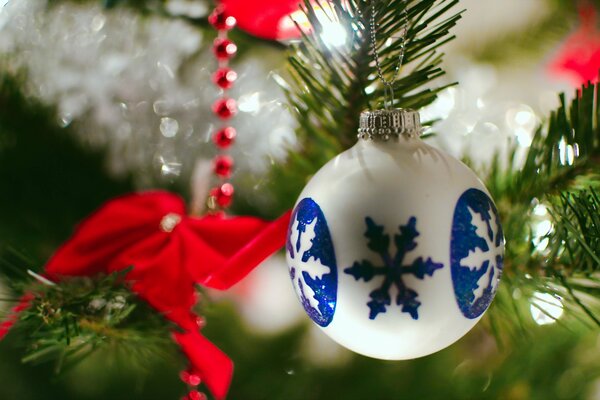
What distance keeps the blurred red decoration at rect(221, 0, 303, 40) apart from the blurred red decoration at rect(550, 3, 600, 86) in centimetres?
44

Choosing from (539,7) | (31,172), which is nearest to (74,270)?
(31,172)

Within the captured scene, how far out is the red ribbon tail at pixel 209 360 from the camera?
1.67 ft

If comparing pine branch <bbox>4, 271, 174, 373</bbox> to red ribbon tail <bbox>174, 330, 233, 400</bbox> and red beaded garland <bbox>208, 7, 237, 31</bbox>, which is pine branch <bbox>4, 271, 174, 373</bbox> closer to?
red ribbon tail <bbox>174, 330, 233, 400</bbox>

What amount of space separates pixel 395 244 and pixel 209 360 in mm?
229

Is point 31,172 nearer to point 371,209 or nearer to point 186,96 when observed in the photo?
point 186,96

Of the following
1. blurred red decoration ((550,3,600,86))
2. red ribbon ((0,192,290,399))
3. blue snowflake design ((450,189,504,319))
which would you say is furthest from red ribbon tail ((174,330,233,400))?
blurred red decoration ((550,3,600,86))

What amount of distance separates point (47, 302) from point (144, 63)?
0.31 m

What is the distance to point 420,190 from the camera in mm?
359

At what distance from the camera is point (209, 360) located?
0.51 m

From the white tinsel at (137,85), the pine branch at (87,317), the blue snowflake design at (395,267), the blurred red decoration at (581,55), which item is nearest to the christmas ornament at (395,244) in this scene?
the blue snowflake design at (395,267)

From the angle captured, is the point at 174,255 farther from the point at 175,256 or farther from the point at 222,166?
the point at 222,166

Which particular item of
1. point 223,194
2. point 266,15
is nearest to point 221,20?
point 266,15

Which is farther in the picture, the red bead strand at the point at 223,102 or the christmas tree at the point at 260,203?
the red bead strand at the point at 223,102

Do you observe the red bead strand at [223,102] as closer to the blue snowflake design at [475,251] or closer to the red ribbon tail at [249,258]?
the red ribbon tail at [249,258]
